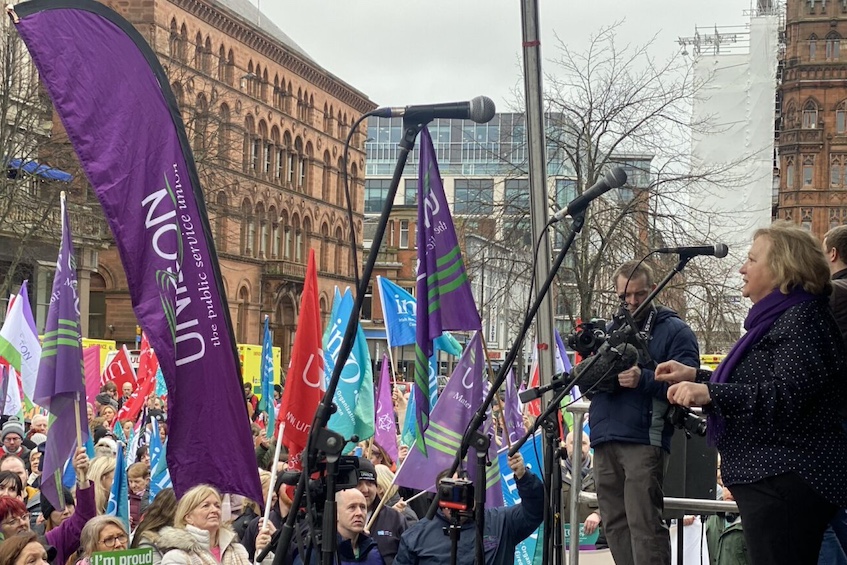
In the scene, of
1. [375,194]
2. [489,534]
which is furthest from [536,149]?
[375,194]

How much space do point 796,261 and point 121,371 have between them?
15527 mm

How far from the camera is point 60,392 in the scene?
24.8ft

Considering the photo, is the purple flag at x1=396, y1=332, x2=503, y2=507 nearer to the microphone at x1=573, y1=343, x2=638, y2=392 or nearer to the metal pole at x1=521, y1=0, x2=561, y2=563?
the metal pole at x1=521, y1=0, x2=561, y2=563

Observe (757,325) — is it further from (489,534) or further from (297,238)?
(297,238)

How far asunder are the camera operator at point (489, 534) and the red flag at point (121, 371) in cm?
1261

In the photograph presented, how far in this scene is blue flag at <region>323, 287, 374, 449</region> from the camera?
10.5 metres

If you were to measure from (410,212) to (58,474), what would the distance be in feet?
289

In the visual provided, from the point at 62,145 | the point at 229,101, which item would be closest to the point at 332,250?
the point at 229,101

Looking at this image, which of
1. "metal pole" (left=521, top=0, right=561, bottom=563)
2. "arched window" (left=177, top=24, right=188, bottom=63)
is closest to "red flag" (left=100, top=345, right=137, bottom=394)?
"metal pole" (left=521, top=0, right=561, bottom=563)

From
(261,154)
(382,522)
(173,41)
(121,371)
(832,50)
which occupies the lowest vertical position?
(382,522)

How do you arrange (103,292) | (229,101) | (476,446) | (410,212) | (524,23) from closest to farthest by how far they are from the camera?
(476,446) < (524,23) < (103,292) < (229,101) < (410,212)

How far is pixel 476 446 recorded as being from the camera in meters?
4.93

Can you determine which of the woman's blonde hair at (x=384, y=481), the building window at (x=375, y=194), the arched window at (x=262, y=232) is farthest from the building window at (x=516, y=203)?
the building window at (x=375, y=194)

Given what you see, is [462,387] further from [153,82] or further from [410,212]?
[410,212]
